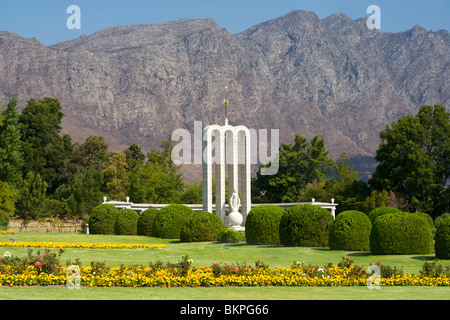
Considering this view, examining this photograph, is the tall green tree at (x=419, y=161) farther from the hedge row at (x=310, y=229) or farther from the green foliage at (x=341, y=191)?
the hedge row at (x=310, y=229)

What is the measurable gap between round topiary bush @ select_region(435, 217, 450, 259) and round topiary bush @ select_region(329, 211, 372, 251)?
10.8 ft

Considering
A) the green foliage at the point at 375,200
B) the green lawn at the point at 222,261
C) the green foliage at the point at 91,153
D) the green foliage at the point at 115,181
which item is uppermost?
the green foliage at the point at 91,153

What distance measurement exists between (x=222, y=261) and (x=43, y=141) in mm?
46448

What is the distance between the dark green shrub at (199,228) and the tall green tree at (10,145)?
2013cm

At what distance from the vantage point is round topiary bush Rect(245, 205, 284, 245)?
24.7 m

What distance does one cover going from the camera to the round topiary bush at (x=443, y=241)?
18.4m

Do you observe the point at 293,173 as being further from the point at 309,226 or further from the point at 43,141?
the point at 309,226

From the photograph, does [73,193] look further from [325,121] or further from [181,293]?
[325,121]

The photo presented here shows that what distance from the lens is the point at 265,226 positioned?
24.8 metres

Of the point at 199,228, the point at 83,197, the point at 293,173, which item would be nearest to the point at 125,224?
the point at 199,228

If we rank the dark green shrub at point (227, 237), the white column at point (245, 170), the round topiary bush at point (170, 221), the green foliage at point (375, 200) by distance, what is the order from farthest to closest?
the green foliage at point (375, 200) → the white column at point (245, 170) → the round topiary bush at point (170, 221) → the dark green shrub at point (227, 237)

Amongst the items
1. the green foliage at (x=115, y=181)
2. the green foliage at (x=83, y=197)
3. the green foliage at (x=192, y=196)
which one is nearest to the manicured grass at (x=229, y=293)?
the green foliage at (x=83, y=197)

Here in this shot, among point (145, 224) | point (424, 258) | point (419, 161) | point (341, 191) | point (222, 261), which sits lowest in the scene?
point (222, 261)

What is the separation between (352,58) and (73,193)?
140140 mm
